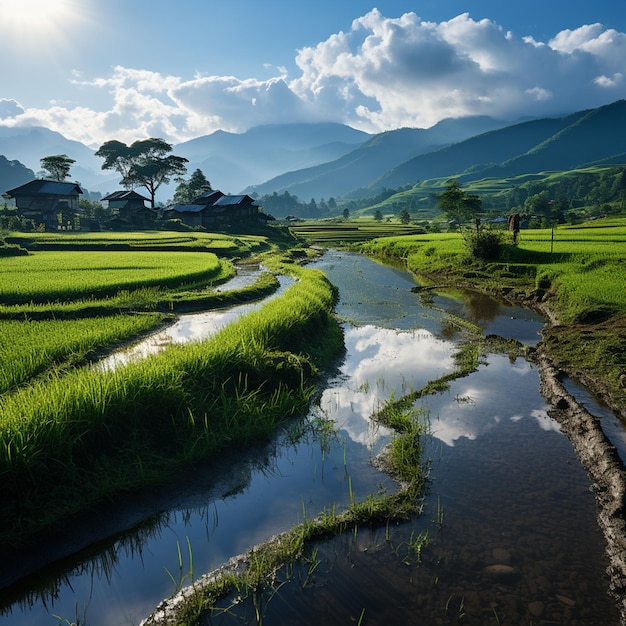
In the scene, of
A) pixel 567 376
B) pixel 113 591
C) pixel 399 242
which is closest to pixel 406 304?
pixel 567 376

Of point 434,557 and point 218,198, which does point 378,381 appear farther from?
point 218,198

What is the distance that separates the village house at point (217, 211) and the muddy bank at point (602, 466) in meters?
55.1

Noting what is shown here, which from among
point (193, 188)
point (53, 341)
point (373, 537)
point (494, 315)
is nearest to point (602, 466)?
point (373, 537)

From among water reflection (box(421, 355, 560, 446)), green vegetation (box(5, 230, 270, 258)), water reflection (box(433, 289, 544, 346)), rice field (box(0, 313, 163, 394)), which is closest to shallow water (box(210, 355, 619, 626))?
water reflection (box(421, 355, 560, 446))

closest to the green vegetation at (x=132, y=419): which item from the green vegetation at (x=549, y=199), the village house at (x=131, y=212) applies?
the village house at (x=131, y=212)

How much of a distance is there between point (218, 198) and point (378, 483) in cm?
6464

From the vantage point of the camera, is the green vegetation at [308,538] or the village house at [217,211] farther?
the village house at [217,211]

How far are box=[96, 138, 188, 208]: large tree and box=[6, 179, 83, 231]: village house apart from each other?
2011 cm

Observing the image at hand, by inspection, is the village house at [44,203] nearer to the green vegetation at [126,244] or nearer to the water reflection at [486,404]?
the green vegetation at [126,244]

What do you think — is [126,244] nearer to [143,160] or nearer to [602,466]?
[602,466]

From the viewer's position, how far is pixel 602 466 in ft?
21.8

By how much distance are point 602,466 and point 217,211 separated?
59496mm

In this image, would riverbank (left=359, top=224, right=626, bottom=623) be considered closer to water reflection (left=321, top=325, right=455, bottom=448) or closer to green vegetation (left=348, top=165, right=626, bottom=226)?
water reflection (left=321, top=325, right=455, bottom=448)

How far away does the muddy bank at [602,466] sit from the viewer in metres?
4.94
